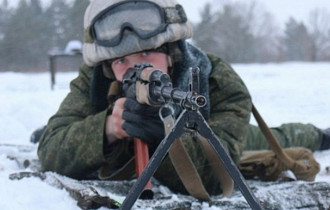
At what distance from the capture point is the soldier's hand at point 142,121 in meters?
1.60

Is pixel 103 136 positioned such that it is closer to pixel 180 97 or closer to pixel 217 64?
pixel 217 64

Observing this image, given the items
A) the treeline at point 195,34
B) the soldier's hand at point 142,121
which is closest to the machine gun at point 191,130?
the soldier's hand at point 142,121

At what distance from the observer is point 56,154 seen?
1934 millimetres

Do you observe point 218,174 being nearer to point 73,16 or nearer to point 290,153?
point 290,153

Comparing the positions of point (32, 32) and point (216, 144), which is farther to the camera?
point (32, 32)

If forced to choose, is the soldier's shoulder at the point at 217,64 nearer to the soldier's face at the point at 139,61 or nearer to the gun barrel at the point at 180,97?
the soldier's face at the point at 139,61

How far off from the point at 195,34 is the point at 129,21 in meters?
30.1

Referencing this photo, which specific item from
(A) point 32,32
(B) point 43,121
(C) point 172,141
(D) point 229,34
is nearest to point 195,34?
(D) point 229,34

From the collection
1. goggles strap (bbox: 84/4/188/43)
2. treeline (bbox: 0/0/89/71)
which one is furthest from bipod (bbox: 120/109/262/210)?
treeline (bbox: 0/0/89/71)

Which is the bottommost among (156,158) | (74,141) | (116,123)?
(74,141)

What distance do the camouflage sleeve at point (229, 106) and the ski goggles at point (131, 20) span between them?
30cm

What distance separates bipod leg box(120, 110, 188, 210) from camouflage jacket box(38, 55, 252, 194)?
2.56ft

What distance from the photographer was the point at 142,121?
1643 mm

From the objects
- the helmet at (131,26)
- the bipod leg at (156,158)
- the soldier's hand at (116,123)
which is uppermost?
the helmet at (131,26)
